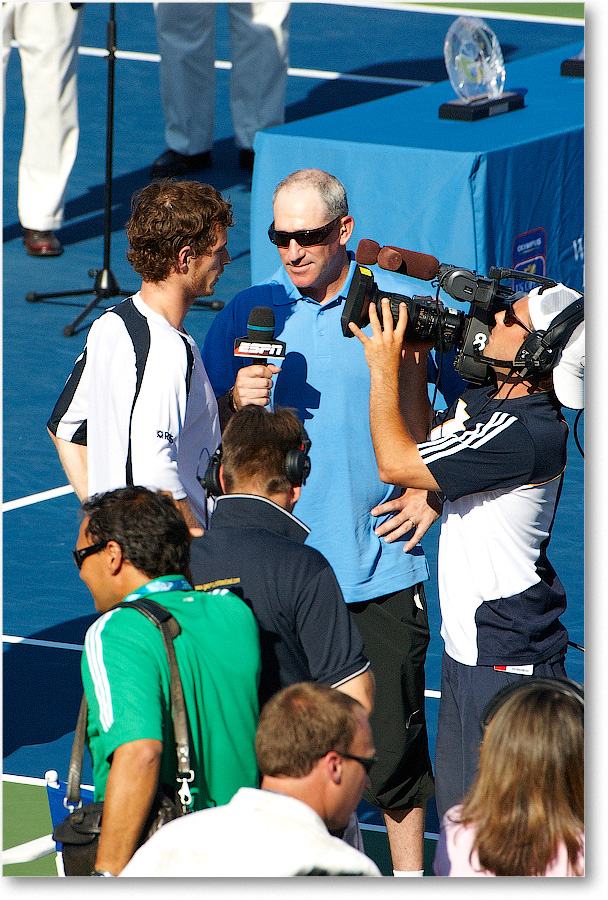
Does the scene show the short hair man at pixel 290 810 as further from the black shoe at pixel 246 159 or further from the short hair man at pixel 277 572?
the black shoe at pixel 246 159

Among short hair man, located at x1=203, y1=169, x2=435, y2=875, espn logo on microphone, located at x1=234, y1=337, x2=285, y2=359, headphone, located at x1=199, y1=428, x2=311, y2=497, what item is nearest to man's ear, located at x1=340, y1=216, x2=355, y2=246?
short hair man, located at x1=203, y1=169, x2=435, y2=875

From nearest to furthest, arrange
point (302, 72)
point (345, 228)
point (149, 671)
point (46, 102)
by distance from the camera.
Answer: point (149, 671) < point (345, 228) < point (46, 102) < point (302, 72)

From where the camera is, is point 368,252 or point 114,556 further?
point 368,252

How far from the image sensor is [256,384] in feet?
12.2

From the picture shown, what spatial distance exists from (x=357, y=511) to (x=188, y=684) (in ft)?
4.31

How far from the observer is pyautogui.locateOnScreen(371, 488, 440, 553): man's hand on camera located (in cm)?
399

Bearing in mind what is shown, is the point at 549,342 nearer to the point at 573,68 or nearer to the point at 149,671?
the point at 149,671

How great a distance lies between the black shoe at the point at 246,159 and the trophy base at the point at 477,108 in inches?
149

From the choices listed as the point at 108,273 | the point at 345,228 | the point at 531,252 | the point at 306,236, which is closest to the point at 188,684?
the point at 306,236

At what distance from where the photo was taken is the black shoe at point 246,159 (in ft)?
37.5

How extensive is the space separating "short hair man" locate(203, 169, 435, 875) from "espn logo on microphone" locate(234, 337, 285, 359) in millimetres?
280

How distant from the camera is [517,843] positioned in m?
2.74

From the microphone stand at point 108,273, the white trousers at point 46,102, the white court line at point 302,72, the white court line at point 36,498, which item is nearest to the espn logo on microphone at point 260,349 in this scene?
the white court line at point 36,498

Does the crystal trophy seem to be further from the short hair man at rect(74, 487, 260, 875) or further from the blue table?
the short hair man at rect(74, 487, 260, 875)
